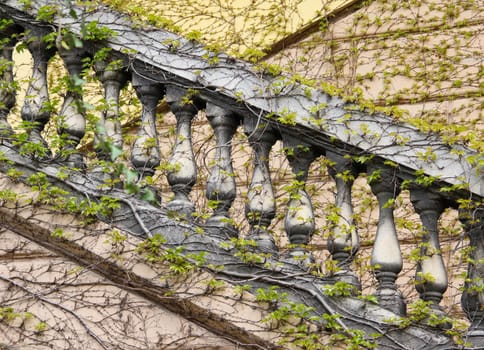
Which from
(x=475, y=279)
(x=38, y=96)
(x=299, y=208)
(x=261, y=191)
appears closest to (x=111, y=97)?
(x=38, y=96)

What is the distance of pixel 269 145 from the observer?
5.42 meters

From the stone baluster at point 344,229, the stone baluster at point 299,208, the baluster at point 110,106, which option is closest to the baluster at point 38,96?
the baluster at point 110,106

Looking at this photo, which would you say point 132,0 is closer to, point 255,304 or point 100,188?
Result: point 100,188

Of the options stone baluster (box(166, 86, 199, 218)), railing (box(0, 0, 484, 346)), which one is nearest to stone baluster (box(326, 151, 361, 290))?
railing (box(0, 0, 484, 346))

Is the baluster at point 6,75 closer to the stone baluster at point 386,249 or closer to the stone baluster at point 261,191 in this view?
the stone baluster at point 261,191

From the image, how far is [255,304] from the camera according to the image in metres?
5.17

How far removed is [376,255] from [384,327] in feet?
1.15

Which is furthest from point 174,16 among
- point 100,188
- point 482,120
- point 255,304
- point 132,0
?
A: point 255,304

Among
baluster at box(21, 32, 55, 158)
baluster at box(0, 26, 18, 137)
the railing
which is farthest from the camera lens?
baluster at box(0, 26, 18, 137)

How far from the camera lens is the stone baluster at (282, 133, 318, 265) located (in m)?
5.22

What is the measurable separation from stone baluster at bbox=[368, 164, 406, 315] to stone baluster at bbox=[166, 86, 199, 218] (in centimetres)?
93

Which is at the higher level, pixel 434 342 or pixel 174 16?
pixel 174 16

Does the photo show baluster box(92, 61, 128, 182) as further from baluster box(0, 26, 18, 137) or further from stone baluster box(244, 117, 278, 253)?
stone baluster box(244, 117, 278, 253)

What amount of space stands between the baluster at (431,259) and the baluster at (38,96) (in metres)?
2.03
